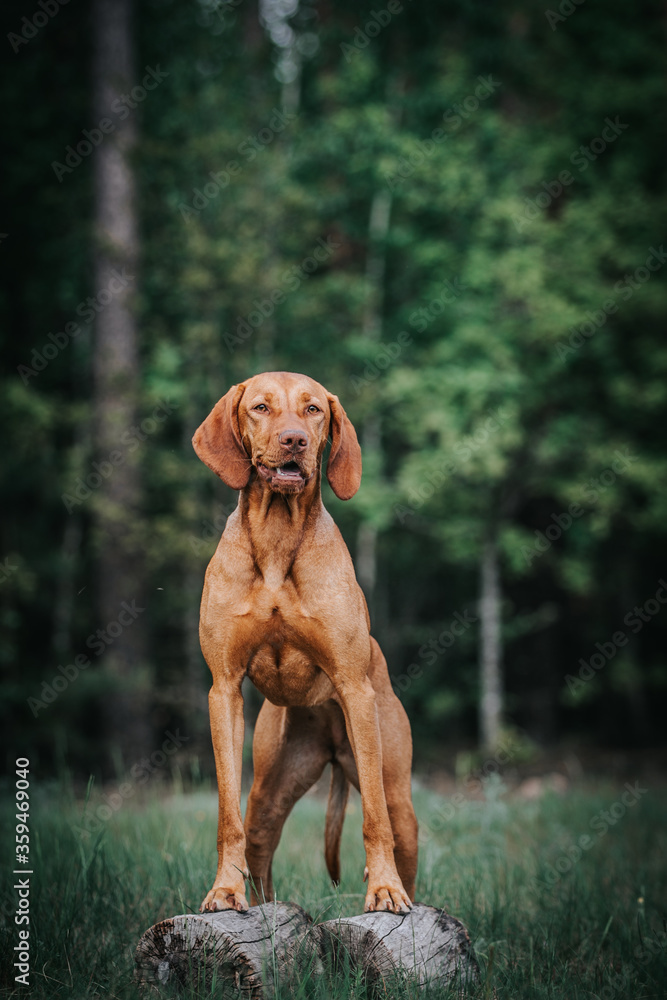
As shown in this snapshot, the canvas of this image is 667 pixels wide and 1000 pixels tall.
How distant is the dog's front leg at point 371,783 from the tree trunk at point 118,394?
777 cm

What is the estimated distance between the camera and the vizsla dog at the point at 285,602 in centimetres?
325

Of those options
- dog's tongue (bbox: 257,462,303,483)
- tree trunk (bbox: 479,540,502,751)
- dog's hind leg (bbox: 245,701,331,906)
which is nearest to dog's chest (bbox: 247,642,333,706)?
dog's hind leg (bbox: 245,701,331,906)

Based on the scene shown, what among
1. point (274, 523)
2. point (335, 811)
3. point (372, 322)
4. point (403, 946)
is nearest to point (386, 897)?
point (403, 946)

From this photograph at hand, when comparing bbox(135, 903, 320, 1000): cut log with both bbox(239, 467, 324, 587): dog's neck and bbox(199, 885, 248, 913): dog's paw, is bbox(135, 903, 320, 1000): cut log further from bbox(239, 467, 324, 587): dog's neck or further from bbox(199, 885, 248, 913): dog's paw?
bbox(239, 467, 324, 587): dog's neck

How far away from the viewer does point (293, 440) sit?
124 inches

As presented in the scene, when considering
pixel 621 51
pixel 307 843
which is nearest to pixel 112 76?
pixel 621 51

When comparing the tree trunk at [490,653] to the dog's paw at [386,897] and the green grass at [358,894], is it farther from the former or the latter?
the dog's paw at [386,897]

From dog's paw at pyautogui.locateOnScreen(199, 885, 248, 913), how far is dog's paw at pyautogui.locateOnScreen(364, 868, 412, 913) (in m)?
0.46

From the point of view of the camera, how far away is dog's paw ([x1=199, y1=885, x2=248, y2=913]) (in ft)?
10.1

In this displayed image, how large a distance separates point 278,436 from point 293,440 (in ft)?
0.25

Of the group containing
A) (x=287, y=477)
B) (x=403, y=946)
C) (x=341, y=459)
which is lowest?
(x=403, y=946)

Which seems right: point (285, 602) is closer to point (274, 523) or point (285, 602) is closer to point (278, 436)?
point (274, 523)

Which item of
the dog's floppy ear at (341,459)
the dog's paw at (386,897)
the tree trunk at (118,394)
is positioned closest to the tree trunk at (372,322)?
the tree trunk at (118,394)

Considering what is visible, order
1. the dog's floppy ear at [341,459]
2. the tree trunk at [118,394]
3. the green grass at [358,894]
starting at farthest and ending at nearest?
1. the tree trunk at [118,394]
2. the dog's floppy ear at [341,459]
3. the green grass at [358,894]
